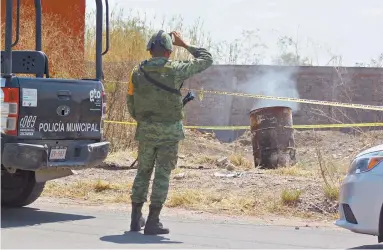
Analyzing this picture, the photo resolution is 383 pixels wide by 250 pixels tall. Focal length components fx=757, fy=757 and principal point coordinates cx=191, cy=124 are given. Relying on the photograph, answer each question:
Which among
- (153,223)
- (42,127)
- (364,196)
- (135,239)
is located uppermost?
(42,127)

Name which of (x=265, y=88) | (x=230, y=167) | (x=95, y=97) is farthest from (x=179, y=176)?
(x=265, y=88)

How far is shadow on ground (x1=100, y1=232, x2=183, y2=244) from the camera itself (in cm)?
699

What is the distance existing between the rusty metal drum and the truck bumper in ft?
17.9

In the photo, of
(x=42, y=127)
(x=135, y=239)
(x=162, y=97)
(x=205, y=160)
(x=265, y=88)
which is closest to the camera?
(x=135, y=239)

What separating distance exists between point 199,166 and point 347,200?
278 inches

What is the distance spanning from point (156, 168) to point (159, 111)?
0.56 meters

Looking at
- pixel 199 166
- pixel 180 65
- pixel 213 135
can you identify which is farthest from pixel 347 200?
pixel 213 135

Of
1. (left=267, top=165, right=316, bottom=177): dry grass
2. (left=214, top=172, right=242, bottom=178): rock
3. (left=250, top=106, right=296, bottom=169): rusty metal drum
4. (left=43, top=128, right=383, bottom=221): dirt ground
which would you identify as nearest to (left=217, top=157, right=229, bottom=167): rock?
(left=43, top=128, right=383, bottom=221): dirt ground

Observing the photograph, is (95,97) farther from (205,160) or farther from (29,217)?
(205,160)

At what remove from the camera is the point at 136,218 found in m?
7.52

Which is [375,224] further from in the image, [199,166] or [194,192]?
[199,166]

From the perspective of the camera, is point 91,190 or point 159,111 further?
point 91,190

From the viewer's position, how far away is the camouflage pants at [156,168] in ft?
24.0

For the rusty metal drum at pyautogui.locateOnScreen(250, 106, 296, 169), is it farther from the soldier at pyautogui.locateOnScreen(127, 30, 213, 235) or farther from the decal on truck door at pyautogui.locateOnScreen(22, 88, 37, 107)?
the decal on truck door at pyautogui.locateOnScreen(22, 88, 37, 107)
